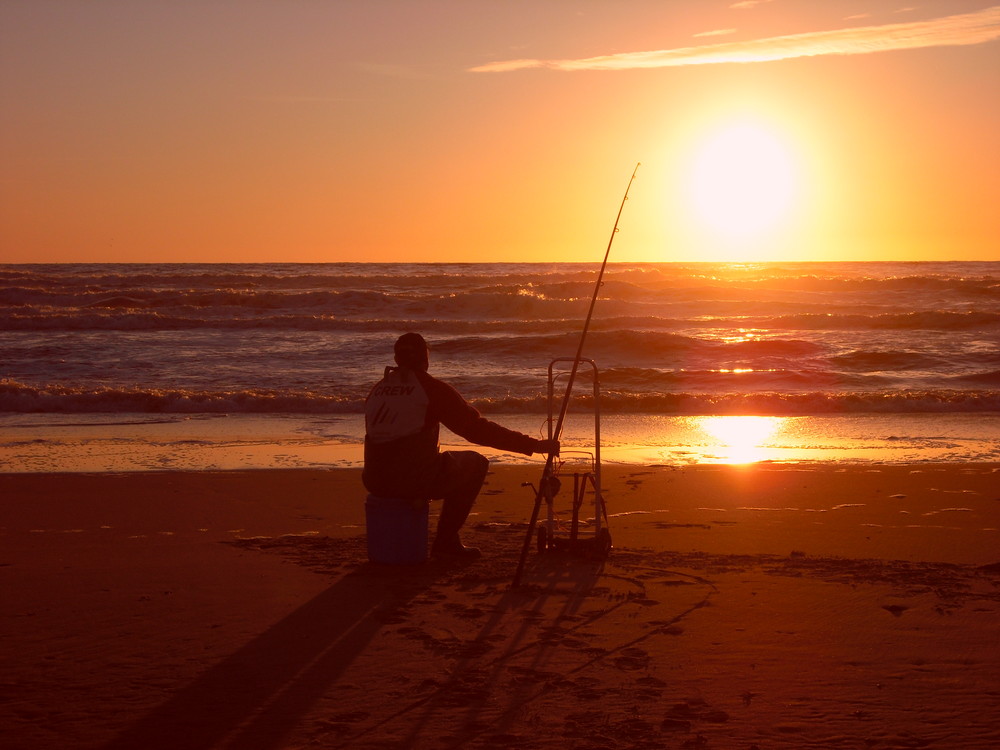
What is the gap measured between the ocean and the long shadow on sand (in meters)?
5.14

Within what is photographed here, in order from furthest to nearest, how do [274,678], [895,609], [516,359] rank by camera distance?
1. [516,359]
2. [895,609]
3. [274,678]

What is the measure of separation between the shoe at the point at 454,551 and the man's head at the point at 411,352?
977 mm

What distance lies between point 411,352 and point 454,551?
112 centimetres

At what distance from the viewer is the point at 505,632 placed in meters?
4.31

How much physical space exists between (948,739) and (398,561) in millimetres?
2875

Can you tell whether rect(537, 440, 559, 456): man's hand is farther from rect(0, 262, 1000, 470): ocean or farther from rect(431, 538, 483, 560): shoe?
rect(0, 262, 1000, 470): ocean

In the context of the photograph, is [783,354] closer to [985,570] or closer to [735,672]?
[985,570]

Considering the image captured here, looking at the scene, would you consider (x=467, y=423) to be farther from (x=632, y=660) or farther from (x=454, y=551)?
(x=632, y=660)

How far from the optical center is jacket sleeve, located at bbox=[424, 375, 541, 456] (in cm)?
520

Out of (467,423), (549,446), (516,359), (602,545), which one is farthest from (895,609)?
(516,359)

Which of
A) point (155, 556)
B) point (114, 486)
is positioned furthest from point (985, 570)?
point (114, 486)

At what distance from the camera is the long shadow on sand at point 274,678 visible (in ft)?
10.7

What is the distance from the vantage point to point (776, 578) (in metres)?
5.16

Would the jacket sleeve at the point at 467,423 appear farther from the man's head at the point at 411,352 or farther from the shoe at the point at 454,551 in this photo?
the shoe at the point at 454,551
